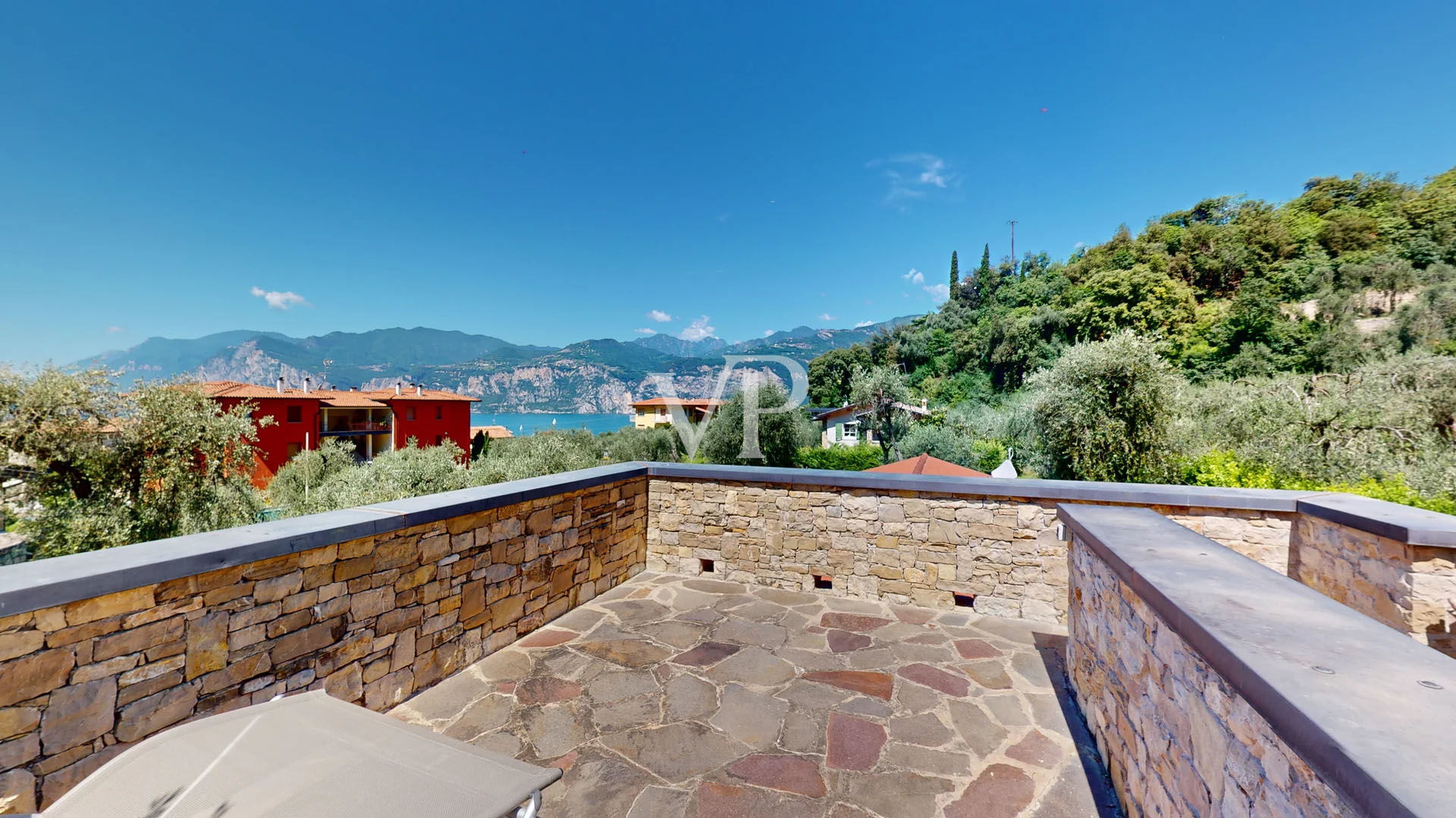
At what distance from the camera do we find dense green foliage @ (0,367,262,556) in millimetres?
9328

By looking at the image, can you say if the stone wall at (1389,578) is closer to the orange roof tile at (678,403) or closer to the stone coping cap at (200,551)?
the stone coping cap at (200,551)

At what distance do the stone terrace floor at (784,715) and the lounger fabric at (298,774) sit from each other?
3.46ft

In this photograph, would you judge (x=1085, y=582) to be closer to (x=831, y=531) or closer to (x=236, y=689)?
(x=831, y=531)

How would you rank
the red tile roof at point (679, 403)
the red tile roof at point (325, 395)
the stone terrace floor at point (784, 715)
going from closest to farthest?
1. the stone terrace floor at point (784, 715)
2. the red tile roof at point (325, 395)
3. the red tile roof at point (679, 403)

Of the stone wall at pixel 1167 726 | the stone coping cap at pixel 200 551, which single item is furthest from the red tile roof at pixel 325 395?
the stone wall at pixel 1167 726

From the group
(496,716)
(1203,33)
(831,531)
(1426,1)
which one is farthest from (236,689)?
(1426,1)

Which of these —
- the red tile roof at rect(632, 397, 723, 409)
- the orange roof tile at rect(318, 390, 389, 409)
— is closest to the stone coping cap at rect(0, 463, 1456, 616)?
the red tile roof at rect(632, 397, 723, 409)

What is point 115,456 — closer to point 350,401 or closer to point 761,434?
point 761,434

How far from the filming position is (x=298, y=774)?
4.21 feet

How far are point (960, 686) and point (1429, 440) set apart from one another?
9106 mm

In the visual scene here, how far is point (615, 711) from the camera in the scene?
9.66ft

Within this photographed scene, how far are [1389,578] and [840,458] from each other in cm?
1835

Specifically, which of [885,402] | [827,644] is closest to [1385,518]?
[827,644]

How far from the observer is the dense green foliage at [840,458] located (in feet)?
67.7
